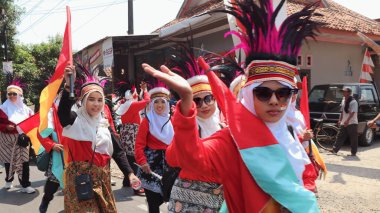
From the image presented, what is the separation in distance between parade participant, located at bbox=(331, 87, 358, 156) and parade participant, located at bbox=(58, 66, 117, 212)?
7610 mm

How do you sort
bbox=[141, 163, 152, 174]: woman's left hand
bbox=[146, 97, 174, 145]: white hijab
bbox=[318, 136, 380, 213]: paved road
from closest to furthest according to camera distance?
bbox=[141, 163, 152, 174]: woman's left hand, bbox=[146, 97, 174, 145]: white hijab, bbox=[318, 136, 380, 213]: paved road

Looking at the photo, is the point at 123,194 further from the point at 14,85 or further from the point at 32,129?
the point at 14,85

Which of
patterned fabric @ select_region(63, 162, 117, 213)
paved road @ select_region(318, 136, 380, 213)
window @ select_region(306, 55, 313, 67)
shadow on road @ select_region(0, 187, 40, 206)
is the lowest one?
shadow on road @ select_region(0, 187, 40, 206)

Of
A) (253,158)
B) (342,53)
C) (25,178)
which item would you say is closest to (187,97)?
(253,158)

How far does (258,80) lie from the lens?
190cm

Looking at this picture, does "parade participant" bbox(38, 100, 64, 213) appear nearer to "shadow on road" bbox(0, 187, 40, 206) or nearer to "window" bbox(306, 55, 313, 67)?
"shadow on road" bbox(0, 187, 40, 206)

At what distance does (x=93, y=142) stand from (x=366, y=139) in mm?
9528

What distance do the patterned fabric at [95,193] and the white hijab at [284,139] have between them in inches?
82.3

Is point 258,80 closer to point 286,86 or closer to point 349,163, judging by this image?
point 286,86

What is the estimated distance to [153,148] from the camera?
4.52m

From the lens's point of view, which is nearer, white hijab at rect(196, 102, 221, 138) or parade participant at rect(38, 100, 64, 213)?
white hijab at rect(196, 102, 221, 138)

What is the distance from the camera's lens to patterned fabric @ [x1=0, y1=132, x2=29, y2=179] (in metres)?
7.12

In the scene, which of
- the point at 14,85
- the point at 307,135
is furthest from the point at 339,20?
the point at 307,135

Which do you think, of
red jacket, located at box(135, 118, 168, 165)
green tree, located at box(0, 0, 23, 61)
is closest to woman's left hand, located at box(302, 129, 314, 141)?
red jacket, located at box(135, 118, 168, 165)
